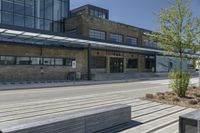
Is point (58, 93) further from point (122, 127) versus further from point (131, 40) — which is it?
point (131, 40)

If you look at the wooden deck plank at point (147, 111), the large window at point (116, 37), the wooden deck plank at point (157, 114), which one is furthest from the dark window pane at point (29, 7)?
the wooden deck plank at point (157, 114)

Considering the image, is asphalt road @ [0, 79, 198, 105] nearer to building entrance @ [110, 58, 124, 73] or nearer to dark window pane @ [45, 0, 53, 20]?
dark window pane @ [45, 0, 53, 20]

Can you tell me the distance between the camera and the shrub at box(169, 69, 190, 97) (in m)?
11.9

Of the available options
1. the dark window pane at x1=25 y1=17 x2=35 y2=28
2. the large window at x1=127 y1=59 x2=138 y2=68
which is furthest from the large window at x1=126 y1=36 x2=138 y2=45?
the dark window pane at x1=25 y1=17 x2=35 y2=28

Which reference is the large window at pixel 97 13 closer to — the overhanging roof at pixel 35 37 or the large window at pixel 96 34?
the large window at pixel 96 34

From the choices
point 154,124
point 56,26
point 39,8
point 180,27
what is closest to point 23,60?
point 39,8

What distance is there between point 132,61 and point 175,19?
3057cm

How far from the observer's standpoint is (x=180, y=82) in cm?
1194

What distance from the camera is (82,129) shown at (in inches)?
212

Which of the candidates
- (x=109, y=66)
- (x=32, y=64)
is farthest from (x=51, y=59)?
(x=109, y=66)

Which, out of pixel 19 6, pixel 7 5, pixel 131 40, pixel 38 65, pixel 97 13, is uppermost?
pixel 97 13

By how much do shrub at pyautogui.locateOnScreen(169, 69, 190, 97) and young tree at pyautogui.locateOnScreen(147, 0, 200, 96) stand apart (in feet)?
0.45

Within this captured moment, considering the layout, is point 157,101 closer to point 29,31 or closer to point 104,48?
point 29,31

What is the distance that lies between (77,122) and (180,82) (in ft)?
27.2
